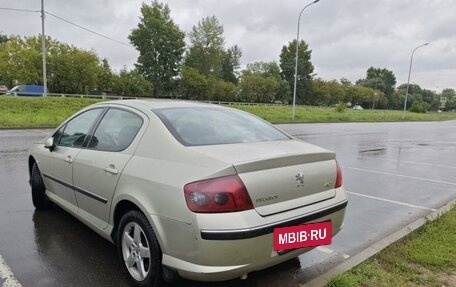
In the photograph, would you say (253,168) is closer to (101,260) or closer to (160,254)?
(160,254)

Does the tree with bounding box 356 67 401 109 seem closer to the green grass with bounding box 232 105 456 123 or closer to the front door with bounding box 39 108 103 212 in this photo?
the green grass with bounding box 232 105 456 123

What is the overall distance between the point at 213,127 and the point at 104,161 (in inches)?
39.2

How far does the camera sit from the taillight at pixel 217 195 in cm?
238

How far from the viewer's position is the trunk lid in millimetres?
2502

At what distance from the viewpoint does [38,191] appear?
4.55m

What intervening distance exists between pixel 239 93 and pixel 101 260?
6989 cm

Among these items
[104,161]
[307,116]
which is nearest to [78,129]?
[104,161]

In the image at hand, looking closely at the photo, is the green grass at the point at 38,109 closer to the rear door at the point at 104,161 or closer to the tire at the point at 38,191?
the tire at the point at 38,191

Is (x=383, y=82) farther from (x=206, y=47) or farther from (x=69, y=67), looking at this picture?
(x=69, y=67)

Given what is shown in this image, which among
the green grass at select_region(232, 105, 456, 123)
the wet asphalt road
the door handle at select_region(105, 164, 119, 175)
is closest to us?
the door handle at select_region(105, 164, 119, 175)

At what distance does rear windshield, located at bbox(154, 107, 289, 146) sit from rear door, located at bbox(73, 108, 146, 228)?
32 centimetres

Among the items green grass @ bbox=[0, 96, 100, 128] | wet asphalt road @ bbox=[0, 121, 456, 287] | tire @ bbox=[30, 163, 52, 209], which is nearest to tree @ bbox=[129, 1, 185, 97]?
green grass @ bbox=[0, 96, 100, 128]

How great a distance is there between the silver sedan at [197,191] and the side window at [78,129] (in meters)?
0.07

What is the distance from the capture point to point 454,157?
12055mm
